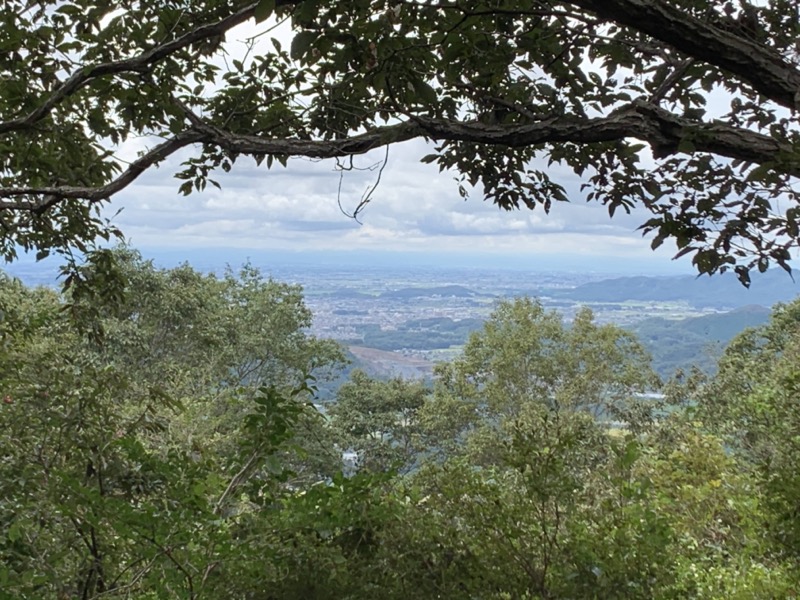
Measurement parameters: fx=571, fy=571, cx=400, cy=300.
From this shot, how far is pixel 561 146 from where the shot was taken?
195cm

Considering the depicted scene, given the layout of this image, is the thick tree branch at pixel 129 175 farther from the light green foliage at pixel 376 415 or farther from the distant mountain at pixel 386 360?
the distant mountain at pixel 386 360

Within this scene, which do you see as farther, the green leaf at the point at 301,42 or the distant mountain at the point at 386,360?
the distant mountain at the point at 386,360

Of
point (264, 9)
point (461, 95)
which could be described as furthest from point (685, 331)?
point (264, 9)

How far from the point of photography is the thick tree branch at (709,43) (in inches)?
46.4

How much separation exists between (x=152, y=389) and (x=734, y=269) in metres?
1.79

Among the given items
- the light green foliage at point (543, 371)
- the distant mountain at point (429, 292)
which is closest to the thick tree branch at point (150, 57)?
the light green foliage at point (543, 371)

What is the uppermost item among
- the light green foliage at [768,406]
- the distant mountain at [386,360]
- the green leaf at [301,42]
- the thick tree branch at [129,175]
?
the green leaf at [301,42]

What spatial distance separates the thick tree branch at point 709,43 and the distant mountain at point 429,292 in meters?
33.1

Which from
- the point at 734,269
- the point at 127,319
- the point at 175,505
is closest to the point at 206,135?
the point at 175,505

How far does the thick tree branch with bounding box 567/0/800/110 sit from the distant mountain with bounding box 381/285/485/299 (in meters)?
33.1

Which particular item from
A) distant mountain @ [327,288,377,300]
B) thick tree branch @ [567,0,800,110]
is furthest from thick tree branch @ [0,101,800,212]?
distant mountain @ [327,288,377,300]

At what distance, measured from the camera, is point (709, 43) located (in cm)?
125

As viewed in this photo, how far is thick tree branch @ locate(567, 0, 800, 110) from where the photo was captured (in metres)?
1.18

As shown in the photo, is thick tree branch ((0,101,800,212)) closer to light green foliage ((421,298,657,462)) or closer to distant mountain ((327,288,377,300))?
light green foliage ((421,298,657,462))
